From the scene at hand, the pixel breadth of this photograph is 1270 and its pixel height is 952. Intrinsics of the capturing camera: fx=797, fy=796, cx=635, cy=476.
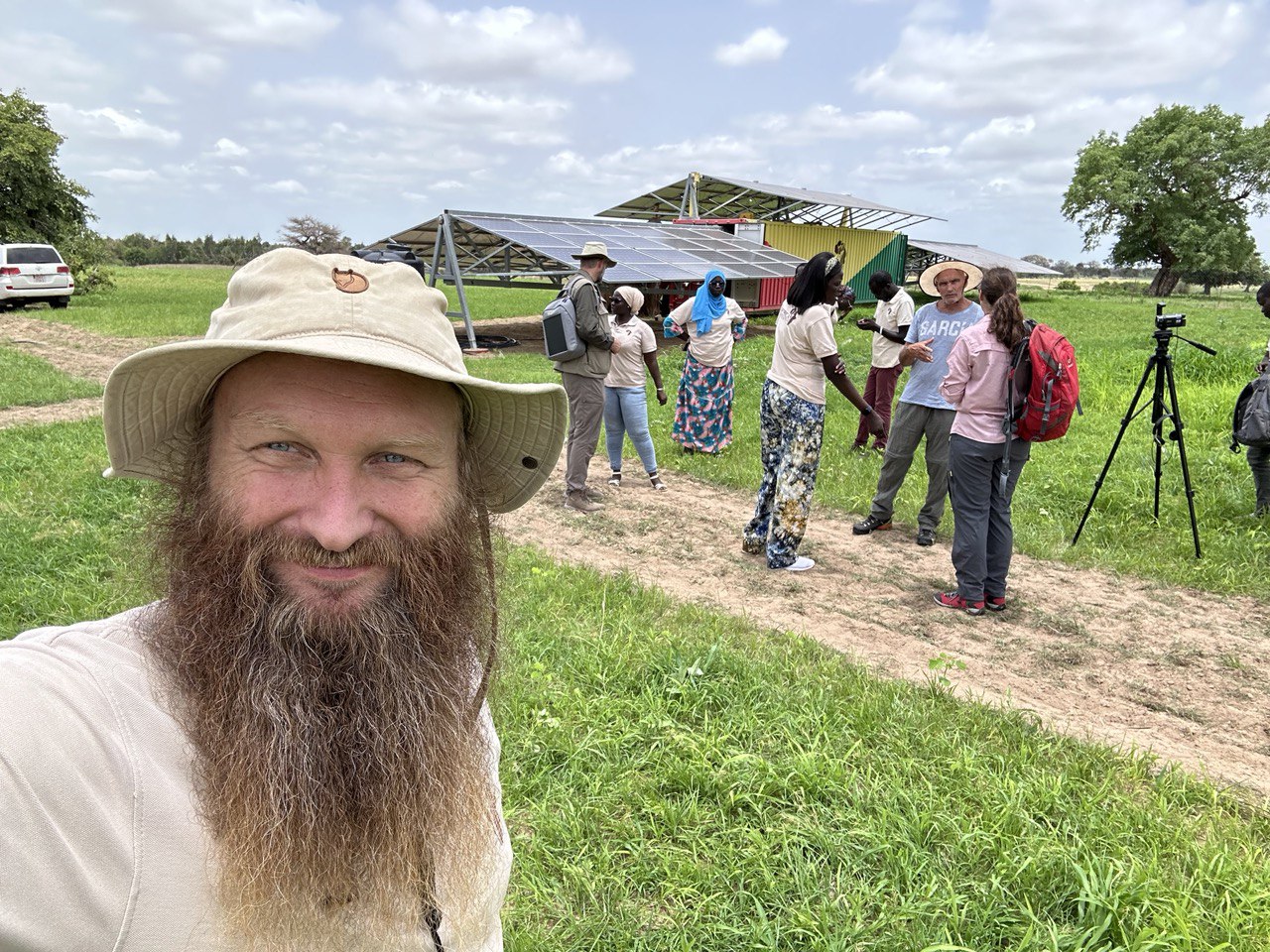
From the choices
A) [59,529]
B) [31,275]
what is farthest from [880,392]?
[31,275]

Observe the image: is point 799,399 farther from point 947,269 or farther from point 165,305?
point 165,305

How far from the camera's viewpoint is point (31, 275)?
2014 cm

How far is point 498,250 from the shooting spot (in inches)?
647

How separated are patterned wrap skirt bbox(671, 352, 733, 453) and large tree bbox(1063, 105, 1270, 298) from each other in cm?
4651

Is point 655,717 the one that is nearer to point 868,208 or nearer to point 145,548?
point 145,548

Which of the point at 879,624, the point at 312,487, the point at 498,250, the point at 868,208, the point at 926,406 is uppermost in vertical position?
the point at 868,208

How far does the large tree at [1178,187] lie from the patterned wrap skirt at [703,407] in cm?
4651

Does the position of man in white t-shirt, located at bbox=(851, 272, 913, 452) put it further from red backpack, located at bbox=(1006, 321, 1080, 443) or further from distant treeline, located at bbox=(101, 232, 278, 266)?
distant treeline, located at bbox=(101, 232, 278, 266)

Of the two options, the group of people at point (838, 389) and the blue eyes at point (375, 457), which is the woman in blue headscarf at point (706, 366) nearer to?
the group of people at point (838, 389)

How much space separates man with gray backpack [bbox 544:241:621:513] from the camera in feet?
20.1

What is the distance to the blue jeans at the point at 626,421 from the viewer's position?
678 centimetres

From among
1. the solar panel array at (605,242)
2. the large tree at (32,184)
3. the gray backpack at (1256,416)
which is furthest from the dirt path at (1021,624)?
the large tree at (32,184)

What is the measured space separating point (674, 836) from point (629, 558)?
2.96m

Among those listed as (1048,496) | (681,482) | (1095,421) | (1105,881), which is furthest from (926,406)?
(1095,421)
